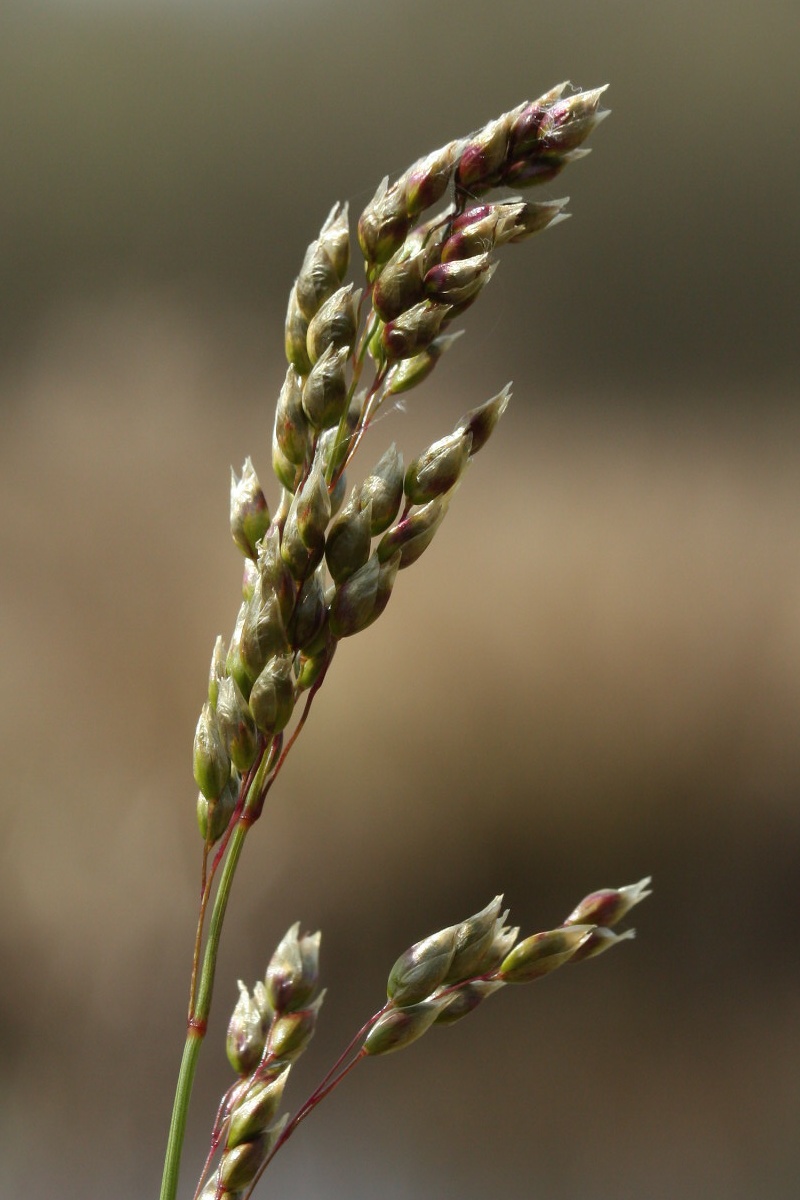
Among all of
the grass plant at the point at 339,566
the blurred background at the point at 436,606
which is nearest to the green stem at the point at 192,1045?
the grass plant at the point at 339,566

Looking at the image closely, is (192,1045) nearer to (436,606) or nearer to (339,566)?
(339,566)

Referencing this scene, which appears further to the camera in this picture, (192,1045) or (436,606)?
(436,606)

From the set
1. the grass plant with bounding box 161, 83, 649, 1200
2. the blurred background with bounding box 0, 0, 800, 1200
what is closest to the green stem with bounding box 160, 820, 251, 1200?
the grass plant with bounding box 161, 83, 649, 1200

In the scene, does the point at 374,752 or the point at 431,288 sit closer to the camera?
the point at 431,288

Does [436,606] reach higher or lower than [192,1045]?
higher

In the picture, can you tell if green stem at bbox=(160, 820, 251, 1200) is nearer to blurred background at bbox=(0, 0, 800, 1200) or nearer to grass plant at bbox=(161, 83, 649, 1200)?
grass plant at bbox=(161, 83, 649, 1200)

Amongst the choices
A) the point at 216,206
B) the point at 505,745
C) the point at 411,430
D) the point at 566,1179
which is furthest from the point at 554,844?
the point at 216,206

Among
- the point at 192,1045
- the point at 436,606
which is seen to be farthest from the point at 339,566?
the point at 436,606

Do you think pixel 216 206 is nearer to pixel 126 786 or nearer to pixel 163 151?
pixel 163 151
